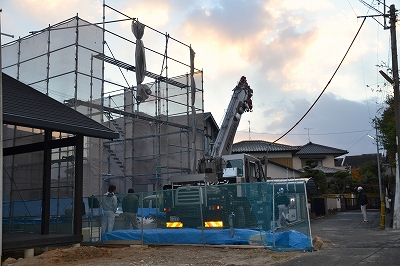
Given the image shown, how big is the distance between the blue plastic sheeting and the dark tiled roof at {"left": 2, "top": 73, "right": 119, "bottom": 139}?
3097 millimetres

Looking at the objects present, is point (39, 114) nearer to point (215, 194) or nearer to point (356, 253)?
point (215, 194)

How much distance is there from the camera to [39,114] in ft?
35.2

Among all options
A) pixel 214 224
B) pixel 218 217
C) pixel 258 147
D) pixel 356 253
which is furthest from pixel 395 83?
pixel 258 147

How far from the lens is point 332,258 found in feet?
31.4

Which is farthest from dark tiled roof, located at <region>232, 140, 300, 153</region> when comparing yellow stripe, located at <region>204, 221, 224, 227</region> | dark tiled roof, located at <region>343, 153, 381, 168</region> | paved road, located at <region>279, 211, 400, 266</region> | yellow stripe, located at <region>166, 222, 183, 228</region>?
dark tiled roof, located at <region>343, 153, 381, 168</region>

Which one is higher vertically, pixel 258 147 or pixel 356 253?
pixel 258 147

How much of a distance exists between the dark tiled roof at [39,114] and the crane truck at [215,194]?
2.77 meters

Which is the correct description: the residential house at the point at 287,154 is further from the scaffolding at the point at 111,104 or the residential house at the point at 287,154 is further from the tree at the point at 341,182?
the scaffolding at the point at 111,104

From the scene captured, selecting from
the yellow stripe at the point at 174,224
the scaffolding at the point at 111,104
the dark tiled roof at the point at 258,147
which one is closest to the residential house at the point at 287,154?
the dark tiled roof at the point at 258,147

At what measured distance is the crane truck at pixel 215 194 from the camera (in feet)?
38.3

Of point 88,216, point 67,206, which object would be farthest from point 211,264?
point 67,206

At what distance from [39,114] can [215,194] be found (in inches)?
201

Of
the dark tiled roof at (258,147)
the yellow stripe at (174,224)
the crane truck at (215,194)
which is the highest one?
the dark tiled roof at (258,147)

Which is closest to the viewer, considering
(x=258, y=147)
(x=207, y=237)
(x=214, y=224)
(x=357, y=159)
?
(x=207, y=237)
